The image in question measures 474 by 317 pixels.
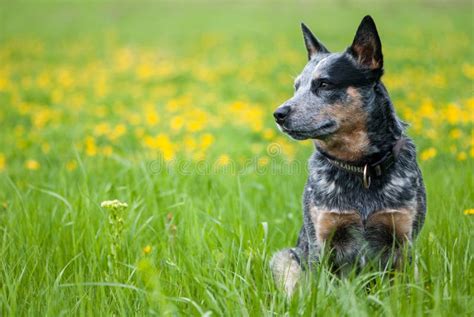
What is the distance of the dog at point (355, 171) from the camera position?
10.3 feet

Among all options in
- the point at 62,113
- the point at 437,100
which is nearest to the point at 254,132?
the point at 437,100

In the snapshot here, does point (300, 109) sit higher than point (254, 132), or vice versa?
point (300, 109)

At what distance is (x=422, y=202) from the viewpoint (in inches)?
127

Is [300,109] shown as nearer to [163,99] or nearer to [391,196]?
[391,196]

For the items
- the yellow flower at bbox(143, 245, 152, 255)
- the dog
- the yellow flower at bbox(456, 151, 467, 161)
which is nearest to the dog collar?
the dog

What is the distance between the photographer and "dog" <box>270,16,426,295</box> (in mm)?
3143

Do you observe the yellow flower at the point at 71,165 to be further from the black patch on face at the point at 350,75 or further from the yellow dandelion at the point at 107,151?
the black patch on face at the point at 350,75

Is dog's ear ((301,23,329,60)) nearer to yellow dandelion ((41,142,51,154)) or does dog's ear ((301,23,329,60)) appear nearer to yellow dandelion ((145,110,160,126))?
yellow dandelion ((145,110,160,126))

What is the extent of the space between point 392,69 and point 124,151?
21.6 ft

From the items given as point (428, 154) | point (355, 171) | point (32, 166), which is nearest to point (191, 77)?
point (32, 166)

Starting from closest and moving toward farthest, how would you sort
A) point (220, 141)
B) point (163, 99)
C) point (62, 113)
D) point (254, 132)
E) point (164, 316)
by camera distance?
point (164, 316) < point (220, 141) < point (254, 132) < point (62, 113) < point (163, 99)

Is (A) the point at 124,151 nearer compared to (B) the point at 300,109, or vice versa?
(B) the point at 300,109

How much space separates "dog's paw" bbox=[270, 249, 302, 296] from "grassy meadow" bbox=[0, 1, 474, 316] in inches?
3.0

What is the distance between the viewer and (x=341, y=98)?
329 cm
